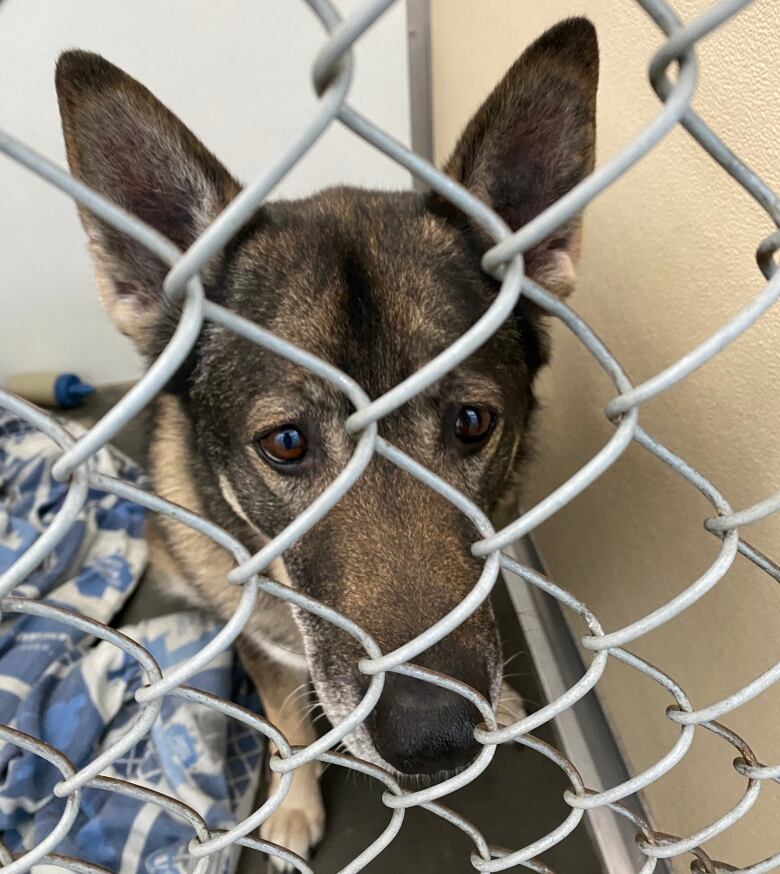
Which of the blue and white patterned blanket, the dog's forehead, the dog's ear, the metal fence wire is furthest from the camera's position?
the blue and white patterned blanket

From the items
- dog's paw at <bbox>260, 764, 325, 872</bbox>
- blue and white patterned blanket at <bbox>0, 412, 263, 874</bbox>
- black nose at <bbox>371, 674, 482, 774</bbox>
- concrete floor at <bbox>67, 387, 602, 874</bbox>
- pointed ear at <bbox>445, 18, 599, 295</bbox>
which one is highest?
pointed ear at <bbox>445, 18, 599, 295</bbox>

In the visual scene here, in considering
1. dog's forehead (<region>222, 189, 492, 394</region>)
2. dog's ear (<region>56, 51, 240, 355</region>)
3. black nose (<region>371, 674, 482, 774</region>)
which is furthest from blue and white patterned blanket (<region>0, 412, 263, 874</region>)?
dog's forehead (<region>222, 189, 492, 394</region>)

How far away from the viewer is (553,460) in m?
1.84

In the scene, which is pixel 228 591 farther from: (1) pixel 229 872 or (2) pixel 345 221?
(2) pixel 345 221

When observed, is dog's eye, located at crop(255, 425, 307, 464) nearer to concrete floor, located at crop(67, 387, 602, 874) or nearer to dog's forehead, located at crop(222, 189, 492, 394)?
dog's forehead, located at crop(222, 189, 492, 394)

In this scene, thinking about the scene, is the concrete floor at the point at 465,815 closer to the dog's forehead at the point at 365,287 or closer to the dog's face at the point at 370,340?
the dog's face at the point at 370,340

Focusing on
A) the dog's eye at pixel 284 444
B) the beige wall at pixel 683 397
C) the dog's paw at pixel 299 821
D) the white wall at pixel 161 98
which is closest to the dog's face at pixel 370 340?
the dog's eye at pixel 284 444

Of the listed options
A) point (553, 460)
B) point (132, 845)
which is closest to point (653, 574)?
point (553, 460)

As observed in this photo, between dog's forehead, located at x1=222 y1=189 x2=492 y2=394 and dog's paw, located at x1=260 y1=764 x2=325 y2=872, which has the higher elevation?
dog's forehead, located at x1=222 y1=189 x2=492 y2=394

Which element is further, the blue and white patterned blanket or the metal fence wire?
the blue and white patterned blanket

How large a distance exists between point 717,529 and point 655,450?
15 centimetres

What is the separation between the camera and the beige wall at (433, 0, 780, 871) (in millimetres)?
939

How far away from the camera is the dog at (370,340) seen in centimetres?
92

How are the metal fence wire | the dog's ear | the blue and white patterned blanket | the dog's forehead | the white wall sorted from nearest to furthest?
1. the metal fence wire
2. the dog's ear
3. the dog's forehead
4. the blue and white patterned blanket
5. the white wall
